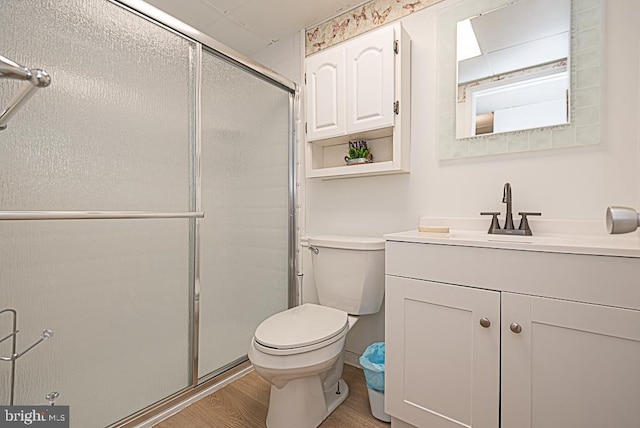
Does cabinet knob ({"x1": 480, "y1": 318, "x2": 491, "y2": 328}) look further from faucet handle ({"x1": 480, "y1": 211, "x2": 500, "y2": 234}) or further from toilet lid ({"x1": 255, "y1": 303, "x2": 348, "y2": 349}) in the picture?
toilet lid ({"x1": 255, "y1": 303, "x2": 348, "y2": 349})

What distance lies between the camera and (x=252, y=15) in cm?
191

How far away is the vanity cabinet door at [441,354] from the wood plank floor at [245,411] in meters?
0.24

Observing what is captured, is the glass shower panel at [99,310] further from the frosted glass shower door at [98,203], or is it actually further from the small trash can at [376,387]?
the small trash can at [376,387]

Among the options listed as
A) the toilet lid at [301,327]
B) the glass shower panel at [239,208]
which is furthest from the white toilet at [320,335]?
the glass shower panel at [239,208]

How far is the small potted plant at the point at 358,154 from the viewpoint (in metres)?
1.74

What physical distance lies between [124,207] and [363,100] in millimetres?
1225

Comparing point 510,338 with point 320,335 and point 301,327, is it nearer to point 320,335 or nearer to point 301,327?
point 320,335

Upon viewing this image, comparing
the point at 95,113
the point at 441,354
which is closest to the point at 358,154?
the point at 441,354

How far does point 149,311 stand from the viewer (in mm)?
1385

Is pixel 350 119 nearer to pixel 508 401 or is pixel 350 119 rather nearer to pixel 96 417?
pixel 508 401

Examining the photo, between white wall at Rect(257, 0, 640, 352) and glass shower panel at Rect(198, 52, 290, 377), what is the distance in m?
0.24

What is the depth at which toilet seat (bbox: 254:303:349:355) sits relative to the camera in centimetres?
121

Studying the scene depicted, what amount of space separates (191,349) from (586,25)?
2.20 meters
